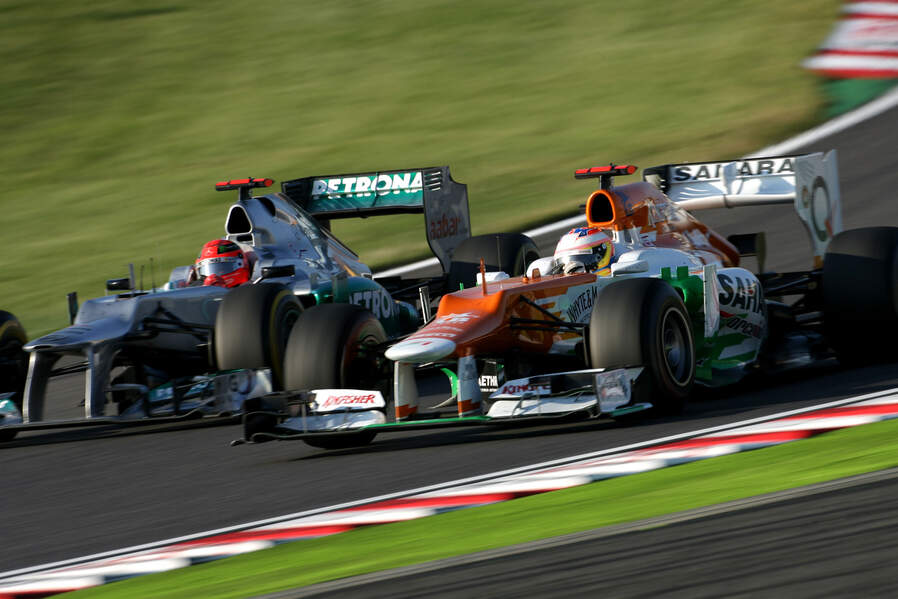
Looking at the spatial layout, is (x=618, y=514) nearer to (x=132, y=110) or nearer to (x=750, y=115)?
(x=750, y=115)

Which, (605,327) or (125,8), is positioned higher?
(125,8)

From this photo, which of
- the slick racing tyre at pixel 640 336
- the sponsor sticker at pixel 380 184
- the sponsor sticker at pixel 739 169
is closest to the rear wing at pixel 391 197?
the sponsor sticker at pixel 380 184

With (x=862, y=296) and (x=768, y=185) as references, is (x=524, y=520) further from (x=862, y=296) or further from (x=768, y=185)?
(x=768, y=185)

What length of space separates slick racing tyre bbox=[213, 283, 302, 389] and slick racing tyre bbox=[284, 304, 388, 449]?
1.08m

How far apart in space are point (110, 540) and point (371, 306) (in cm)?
520

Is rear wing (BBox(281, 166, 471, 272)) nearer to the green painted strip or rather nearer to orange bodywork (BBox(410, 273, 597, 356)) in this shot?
orange bodywork (BBox(410, 273, 597, 356))

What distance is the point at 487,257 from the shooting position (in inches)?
499

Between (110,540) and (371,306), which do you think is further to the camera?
(371,306)

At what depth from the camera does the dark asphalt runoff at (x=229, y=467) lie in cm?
672

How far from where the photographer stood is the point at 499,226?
1816 centimetres

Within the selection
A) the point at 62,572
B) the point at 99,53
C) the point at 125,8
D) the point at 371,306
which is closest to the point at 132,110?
the point at 99,53

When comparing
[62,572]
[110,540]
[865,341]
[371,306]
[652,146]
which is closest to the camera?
[62,572]

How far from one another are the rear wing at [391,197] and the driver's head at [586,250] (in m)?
3.21

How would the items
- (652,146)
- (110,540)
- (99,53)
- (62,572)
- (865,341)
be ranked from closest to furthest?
(62,572) < (110,540) < (865,341) < (652,146) < (99,53)
